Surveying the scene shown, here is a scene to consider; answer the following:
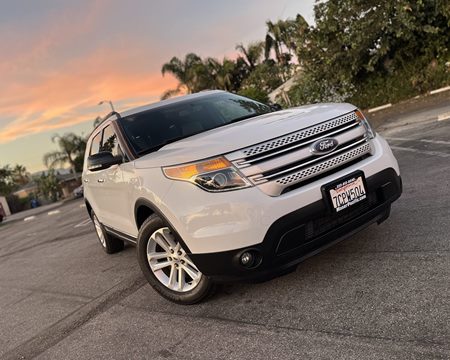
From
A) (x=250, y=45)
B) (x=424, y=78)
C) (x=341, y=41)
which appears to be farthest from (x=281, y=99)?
(x=250, y=45)

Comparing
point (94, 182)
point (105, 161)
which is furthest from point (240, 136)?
point (94, 182)

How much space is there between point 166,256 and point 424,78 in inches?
694

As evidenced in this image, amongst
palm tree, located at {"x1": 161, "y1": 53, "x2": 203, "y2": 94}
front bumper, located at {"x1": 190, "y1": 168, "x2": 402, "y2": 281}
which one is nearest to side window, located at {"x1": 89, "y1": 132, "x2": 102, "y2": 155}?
front bumper, located at {"x1": 190, "y1": 168, "x2": 402, "y2": 281}

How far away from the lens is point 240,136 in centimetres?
342

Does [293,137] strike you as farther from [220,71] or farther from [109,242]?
[220,71]

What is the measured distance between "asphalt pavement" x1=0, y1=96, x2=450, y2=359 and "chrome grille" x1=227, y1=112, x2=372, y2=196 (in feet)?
3.00

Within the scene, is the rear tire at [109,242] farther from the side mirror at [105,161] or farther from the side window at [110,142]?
the side mirror at [105,161]

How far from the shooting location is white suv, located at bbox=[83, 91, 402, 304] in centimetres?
323

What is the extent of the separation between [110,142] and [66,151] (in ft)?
159

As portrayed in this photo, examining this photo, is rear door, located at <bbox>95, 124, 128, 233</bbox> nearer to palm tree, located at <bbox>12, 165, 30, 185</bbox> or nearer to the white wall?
the white wall

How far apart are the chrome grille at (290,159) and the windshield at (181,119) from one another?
4.01 feet

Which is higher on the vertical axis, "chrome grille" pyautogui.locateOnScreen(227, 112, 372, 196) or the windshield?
the windshield

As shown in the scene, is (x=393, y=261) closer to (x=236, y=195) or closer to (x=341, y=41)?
(x=236, y=195)

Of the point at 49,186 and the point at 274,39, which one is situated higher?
the point at 274,39
